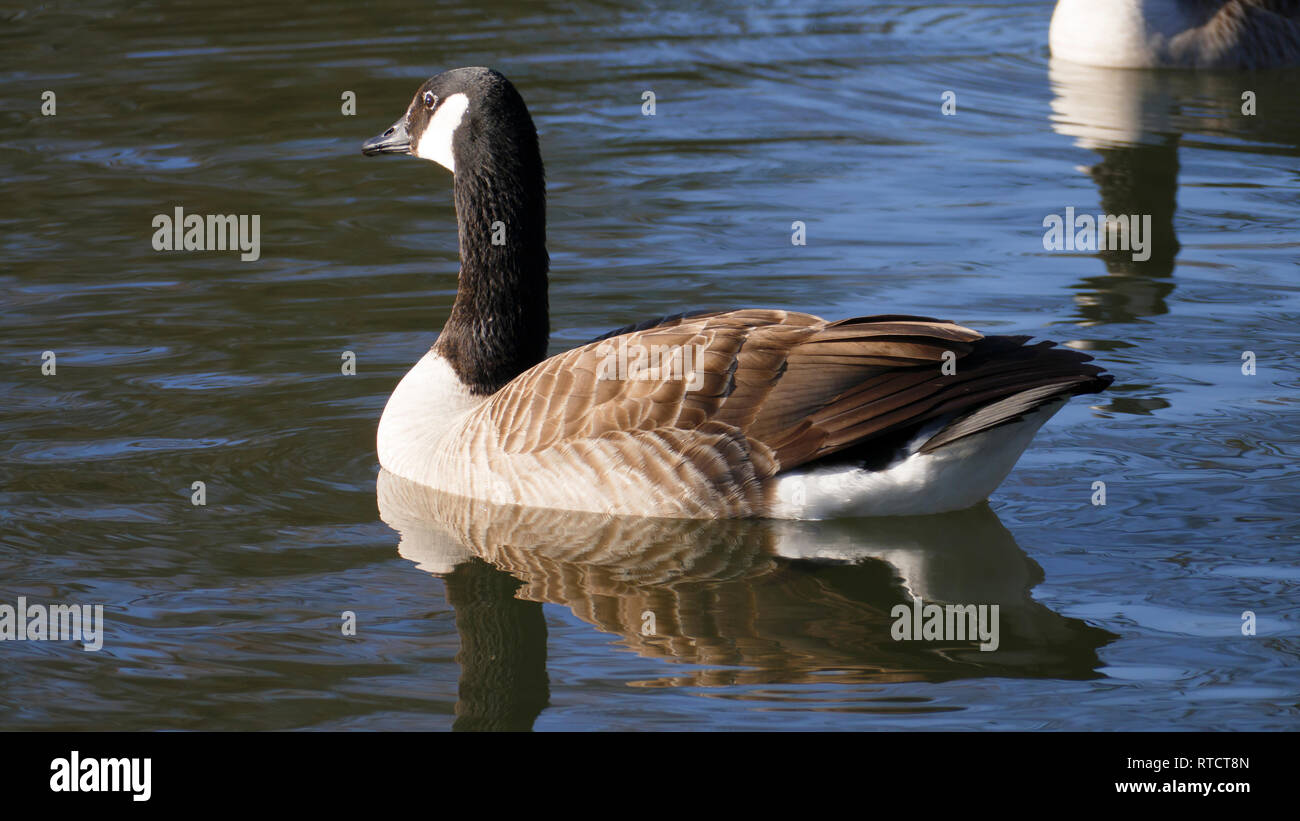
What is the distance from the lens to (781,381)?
7.57 meters

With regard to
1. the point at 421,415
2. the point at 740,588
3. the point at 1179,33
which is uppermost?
the point at 1179,33

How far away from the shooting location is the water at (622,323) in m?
6.53

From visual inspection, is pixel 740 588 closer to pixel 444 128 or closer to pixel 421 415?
pixel 421 415

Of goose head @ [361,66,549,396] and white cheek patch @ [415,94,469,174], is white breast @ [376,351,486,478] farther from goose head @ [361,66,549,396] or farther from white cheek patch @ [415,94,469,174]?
white cheek patch @ [415,94,469,174]

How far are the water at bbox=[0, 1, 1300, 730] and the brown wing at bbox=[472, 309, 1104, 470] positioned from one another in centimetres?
52

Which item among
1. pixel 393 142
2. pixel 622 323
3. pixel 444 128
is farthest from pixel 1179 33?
pixel 444 128

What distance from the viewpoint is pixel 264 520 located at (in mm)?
8164

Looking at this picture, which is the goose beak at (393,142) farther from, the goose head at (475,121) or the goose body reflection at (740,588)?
the goose body reflection at (740,588)

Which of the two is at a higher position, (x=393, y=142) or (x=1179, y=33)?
(x=1179, y=33)

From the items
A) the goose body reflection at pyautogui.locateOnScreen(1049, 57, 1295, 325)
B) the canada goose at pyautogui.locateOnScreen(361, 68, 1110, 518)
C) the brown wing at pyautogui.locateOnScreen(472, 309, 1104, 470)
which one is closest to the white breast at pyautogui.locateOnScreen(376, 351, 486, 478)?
the canada goose at pyautogui.locateOnScreen(361, 68, 1110, 518)

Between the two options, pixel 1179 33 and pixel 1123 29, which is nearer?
pixel 1123 29

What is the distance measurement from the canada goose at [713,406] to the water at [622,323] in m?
0.21

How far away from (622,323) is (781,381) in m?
3.23

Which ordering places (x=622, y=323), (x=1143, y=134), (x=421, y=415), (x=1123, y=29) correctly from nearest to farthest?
1. (x=421, y=415)
2. (x=622, y=323)
3. (x=1143, y=134)
4. (x=1123, y=29)
